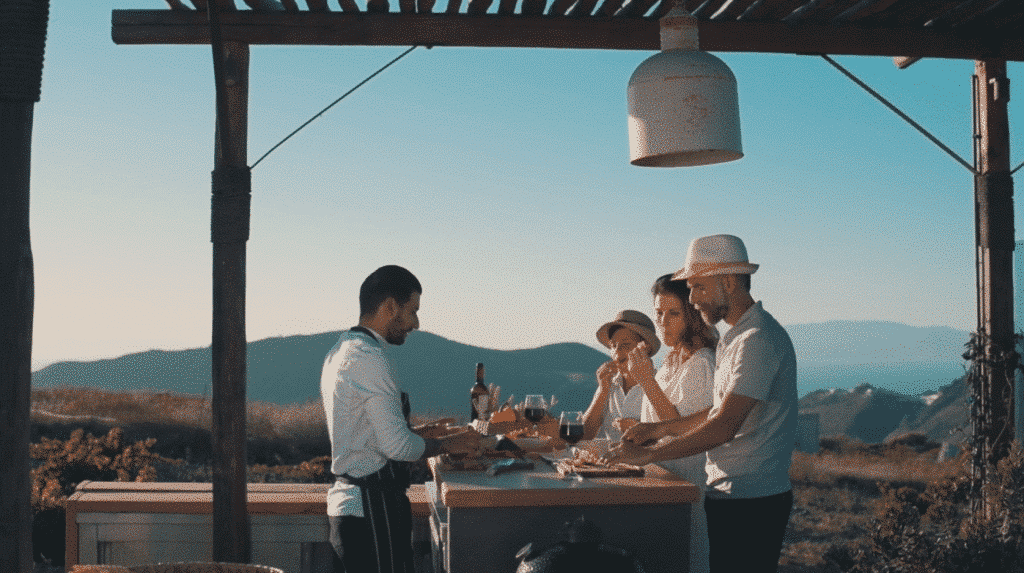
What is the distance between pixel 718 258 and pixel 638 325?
1330 mm

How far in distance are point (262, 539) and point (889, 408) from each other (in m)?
54.5

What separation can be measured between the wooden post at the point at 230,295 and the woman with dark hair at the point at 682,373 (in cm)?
193

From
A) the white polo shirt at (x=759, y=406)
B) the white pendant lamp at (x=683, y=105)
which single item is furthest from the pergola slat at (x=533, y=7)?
the white polo shirt at (x=759, y=406)

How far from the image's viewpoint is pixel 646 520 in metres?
3.32

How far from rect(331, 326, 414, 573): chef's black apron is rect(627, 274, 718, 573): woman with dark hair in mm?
946

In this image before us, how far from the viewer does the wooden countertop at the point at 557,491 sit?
3.20 metres

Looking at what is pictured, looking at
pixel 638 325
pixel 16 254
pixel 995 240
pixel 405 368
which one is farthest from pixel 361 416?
pixel 405 368

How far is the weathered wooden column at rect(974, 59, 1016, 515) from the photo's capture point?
233 inches

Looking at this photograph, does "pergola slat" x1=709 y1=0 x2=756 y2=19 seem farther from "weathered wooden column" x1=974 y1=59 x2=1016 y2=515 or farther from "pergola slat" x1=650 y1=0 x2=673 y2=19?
"weathered wooden column" x1=974 y1=59 x2=1016 y2=515

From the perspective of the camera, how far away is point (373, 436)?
3.43 m

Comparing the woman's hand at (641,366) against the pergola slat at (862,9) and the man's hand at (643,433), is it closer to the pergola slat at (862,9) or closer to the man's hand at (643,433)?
the man's hand at (643,433)

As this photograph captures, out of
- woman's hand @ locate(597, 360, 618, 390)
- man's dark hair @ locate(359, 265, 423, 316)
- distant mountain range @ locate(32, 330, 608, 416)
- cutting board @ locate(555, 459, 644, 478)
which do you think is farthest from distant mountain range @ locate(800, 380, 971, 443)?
man's dark hair @ locate(359, 265, 423, 316)

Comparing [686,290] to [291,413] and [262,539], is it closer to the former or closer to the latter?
[262,539]

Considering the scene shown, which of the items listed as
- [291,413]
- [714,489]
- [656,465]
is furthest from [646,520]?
[291,413]
